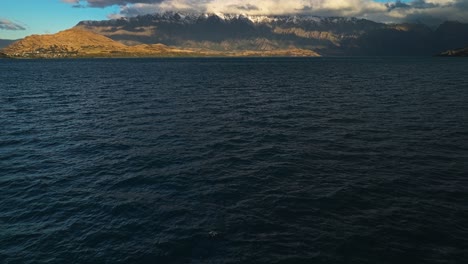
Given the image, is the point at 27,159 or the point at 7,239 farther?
the point at 27,159

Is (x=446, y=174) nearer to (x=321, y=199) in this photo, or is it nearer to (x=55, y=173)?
(x=321, y=199)

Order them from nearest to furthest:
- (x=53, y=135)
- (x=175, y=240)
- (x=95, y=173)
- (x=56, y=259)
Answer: (x=56, y=259), (x=175, y=240), (x=95, y=173), (x=53, y=135)

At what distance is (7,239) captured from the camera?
82.5ft

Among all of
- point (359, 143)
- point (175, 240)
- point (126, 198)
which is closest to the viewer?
point (175, 240)

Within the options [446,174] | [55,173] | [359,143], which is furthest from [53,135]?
[446,174]

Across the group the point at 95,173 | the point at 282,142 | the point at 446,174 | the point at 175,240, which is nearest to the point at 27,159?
the point at 95,173

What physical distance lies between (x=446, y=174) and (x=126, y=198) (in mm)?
32632

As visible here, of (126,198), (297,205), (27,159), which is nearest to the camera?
(297,205)

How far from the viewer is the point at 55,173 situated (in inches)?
1516

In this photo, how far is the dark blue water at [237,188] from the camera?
23406mm

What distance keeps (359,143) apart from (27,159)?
146 ft

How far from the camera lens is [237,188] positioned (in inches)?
1312

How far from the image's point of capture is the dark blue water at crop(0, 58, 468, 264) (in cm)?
2341

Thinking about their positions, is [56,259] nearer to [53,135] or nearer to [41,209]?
[41,209]
